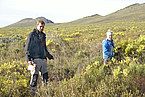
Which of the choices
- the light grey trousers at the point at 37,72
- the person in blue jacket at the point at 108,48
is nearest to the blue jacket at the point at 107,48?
the person in blue jacket at the point at 108,48

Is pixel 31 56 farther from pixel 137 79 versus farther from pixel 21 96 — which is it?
pixel 137 79

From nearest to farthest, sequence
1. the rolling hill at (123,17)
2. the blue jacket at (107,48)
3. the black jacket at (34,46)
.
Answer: the black jacket at (34,46)
the blue jacket at (107,48)
the rolling hill at (123,17)

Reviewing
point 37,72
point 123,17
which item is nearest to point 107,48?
point 37,72

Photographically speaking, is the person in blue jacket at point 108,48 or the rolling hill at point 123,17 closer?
the person in blue jacket at point 108,48

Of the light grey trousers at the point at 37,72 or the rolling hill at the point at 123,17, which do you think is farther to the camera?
the rolling hill at the point at 123,17

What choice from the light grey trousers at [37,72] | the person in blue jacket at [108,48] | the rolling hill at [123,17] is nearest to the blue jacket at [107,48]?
the person in blue jacket at [108,48]

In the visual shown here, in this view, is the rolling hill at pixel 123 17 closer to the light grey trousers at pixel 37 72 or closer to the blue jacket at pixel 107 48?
the blue jacket at pixel 107 48

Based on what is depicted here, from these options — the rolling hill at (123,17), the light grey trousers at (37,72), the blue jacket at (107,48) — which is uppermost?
the rolling hill at (123,17)

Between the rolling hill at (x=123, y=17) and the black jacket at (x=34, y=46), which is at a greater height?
the rolling hill at (x=123, y=17)

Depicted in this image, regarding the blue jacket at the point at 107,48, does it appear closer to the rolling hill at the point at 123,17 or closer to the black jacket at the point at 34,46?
the black jacket at the point at 34,46

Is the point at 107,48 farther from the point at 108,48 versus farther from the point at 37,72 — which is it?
the point at 37,72

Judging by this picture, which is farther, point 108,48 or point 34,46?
point 108,48

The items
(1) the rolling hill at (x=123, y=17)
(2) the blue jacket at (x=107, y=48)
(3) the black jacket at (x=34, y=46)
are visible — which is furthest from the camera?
(1) the rolling hill at (x=123, y=17)

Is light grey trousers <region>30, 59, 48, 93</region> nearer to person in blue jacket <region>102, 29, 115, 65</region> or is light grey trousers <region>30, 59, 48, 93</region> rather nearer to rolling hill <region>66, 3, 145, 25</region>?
person in blue jacket <region>102, 29, 115, 65</region>
